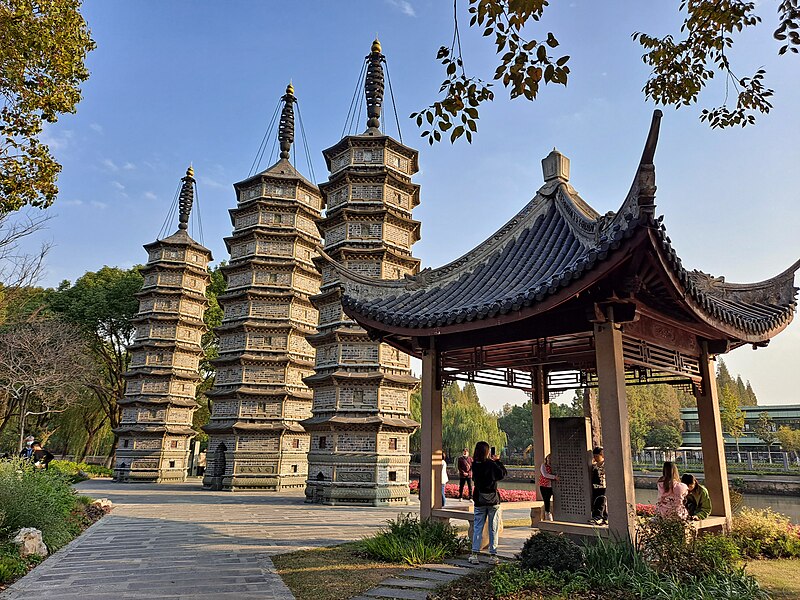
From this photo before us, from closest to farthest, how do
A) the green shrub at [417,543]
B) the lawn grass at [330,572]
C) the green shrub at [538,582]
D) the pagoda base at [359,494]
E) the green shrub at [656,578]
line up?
the green shrub at [656,578] → the green shrub at [538,582] → the lawn grass at [330,572] → the green shrub at [417,543] → the pagoda base at [359,494]

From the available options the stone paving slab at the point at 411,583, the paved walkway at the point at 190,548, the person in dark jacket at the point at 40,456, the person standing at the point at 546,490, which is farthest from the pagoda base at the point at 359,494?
the stone paving slab at the point at 411,583

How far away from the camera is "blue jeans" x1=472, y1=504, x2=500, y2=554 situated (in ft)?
27.9

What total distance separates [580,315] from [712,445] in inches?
157

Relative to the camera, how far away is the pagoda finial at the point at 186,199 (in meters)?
38.2

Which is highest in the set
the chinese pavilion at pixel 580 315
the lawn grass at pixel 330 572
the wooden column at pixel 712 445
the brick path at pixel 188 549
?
the chinese pavilion at pixel 580 315

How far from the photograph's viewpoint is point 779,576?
794cm

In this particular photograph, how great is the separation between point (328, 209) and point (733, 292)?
731 inches

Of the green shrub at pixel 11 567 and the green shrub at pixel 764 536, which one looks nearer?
the green shrub at pixel 11 567

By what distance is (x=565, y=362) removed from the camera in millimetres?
11273

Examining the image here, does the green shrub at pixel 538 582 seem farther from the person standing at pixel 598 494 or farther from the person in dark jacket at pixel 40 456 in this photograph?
the person in dark jacket at pixel 40 456

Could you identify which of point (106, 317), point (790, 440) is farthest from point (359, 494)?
point (790, 440)

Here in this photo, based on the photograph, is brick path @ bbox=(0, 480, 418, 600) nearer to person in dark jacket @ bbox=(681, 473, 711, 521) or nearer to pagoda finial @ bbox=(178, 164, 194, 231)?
person in dark jacket @ bbox=(681, 473, 711, 521)

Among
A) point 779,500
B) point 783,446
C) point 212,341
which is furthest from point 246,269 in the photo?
point 783,446

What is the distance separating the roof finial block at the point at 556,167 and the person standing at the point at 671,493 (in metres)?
5.54
